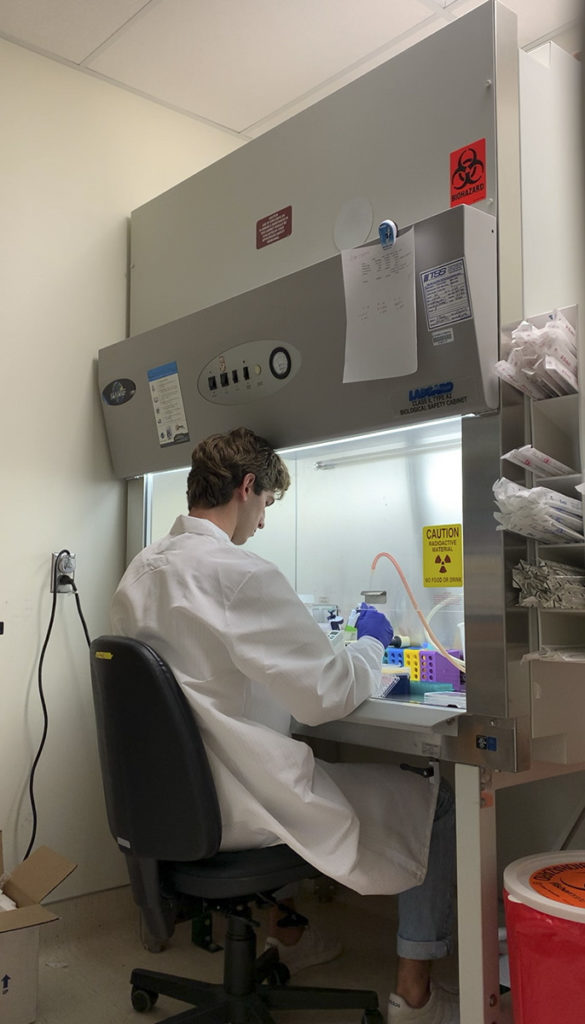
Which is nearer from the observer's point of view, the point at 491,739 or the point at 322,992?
the point at 491,739

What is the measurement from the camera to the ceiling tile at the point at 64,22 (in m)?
2.13

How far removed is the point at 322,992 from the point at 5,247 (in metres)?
1.93

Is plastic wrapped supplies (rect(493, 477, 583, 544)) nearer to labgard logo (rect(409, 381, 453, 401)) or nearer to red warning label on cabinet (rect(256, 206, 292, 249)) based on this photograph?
labgard logo (rect(409, 381, 453, 401))

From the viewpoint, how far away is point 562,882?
1312 mm

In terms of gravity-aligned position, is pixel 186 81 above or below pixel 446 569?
above

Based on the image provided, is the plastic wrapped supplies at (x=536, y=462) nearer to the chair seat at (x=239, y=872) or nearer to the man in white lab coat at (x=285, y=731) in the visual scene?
the man in white lab coat at (x=285, y=731)

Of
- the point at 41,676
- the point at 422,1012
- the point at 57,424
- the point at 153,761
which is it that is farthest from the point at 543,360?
the point at 41,676

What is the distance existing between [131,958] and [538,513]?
154 centimetres

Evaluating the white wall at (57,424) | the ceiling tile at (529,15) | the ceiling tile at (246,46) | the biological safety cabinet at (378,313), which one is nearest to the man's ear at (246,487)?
the biological safety cabinet at (378,313)

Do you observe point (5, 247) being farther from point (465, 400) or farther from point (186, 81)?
point (465, 400)

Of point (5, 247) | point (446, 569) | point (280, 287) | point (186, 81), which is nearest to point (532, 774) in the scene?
point (446, 569)

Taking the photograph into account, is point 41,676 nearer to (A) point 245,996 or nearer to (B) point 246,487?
(B) point 246,487

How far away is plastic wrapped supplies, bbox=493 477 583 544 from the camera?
4.34 ft

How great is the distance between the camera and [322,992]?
166 cm
